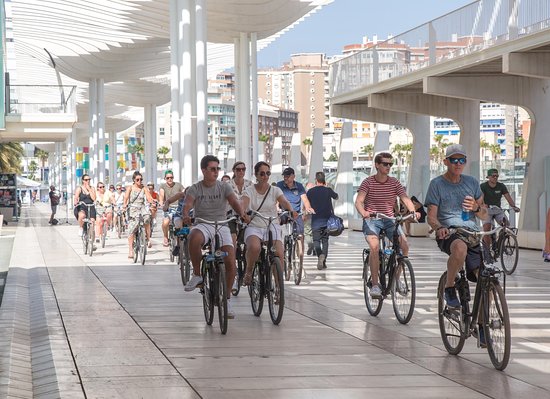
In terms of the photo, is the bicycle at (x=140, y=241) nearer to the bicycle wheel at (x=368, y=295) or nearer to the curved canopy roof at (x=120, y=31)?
the bicycle wheel at (x=368, y=295)

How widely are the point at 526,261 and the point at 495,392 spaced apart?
47.6 feet

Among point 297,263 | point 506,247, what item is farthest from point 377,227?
point 506,247

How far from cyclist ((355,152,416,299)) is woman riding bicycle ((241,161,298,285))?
1.03m

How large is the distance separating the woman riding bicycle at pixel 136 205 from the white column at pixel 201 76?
491 centimetres

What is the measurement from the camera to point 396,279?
12016 millimetres

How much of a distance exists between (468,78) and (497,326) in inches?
766

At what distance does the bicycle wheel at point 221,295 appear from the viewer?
1103cm

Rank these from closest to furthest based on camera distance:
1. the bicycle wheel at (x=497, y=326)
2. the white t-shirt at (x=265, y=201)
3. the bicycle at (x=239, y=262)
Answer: the bicycle wheel at (x=497, y=326)
the white t-shirt at (x=265, y=201)
the bicycle at (x=239, y=262)

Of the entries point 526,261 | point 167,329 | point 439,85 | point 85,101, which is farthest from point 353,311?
point 85,101

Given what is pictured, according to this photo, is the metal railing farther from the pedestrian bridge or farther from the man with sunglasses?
the man with sunglasses

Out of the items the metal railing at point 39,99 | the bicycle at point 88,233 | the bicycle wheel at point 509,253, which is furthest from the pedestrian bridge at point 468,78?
the metal railing at point 39,99

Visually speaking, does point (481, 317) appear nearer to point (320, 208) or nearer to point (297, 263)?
point (297, 263)

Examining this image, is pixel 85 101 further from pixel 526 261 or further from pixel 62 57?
pixel 526 261

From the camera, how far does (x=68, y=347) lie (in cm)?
1009
